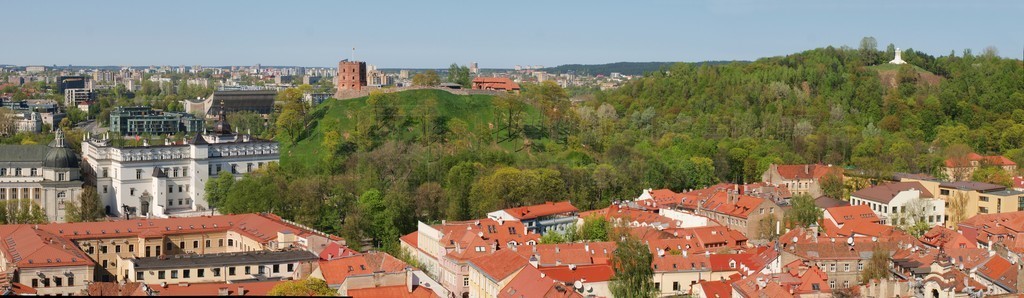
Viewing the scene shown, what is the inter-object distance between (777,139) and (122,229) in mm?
59983

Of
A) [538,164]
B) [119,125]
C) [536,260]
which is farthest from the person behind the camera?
[119,125]

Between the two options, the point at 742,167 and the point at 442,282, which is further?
the point at 742,167

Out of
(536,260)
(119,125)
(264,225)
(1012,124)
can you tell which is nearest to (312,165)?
(264,225)

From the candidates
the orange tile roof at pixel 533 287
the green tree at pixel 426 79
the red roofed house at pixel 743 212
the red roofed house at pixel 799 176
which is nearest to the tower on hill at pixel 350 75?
the green tree at pixel 426 79

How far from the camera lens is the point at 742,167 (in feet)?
260

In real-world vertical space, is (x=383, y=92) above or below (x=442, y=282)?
above

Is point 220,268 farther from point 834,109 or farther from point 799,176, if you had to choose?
point 834,109

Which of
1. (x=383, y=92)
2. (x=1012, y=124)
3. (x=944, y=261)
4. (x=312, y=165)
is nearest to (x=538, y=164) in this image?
(x=312, y=165)

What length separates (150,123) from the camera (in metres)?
109

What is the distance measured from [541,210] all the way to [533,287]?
62.7 ft

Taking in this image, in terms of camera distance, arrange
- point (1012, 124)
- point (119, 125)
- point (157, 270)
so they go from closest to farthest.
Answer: point (157, 270), point (1012, 124), point (119, 125)

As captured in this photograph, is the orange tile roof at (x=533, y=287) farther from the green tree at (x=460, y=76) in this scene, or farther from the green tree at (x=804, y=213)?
the green tree at (x=460, y=76)

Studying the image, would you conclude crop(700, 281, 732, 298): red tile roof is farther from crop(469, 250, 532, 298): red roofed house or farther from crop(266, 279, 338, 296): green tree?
crop(266, 279, 338, 296): green tree

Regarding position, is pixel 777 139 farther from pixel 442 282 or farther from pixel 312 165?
pixel 442 282
